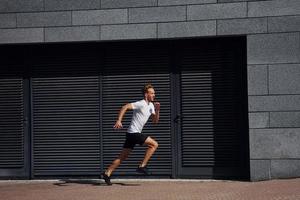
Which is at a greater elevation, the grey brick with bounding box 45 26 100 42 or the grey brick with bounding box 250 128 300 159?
the grey brick with bounding box 45 26 100 42

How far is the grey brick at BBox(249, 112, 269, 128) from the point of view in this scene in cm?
1152

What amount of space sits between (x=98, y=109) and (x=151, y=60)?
1503mm

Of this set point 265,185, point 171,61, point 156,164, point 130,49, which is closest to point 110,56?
point 130,49

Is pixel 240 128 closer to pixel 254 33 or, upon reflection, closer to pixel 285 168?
pixel 285 168

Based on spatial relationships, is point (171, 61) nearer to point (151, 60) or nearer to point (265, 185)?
point (151, 60)

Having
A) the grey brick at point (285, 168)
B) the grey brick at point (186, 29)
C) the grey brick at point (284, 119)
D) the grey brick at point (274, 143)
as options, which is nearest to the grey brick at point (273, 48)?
the grey brick at point (186, 29)

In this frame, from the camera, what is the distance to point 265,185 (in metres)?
10.8

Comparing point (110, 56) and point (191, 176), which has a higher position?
point (110, 56)

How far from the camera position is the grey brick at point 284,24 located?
1145 centimetres

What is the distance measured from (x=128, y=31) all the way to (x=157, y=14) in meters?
0.67

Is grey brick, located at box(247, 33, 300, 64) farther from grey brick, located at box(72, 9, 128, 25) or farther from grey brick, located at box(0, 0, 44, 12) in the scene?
grey brick, located at box(0, 0, 44, 12)

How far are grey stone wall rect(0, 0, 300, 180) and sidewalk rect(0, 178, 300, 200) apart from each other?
0.67 m

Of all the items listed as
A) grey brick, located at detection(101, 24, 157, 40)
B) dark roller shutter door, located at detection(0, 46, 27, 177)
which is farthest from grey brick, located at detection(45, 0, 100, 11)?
dark roller shutter door, located at detection(0, 46, 27, 177)

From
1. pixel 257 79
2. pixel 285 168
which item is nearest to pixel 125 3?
pixel 257 79
